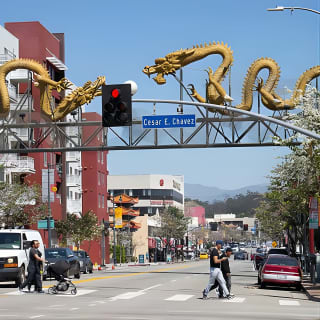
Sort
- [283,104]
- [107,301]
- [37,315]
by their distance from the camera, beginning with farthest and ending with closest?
1. [283,104]
2. [107,301]
3. [37,315]

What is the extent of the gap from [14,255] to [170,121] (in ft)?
30.4

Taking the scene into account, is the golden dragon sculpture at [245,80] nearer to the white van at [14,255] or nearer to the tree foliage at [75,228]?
the white van at [14,255]

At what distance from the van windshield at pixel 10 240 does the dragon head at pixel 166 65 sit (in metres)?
11.2

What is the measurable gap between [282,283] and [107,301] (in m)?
12.0

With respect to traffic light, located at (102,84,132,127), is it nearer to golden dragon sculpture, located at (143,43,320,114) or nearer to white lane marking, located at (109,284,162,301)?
white lane marking, located at (109,284,162,301)

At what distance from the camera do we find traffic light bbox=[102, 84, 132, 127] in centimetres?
2577

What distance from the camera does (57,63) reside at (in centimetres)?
7788

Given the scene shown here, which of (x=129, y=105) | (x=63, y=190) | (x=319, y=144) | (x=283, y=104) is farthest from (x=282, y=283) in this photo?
(x=63, y=190)

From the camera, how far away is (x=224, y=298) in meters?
26.5

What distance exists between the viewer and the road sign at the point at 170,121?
1406 inches

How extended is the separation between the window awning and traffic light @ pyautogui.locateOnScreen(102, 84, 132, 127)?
5120 cm

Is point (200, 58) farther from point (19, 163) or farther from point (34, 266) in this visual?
point (19, 163)

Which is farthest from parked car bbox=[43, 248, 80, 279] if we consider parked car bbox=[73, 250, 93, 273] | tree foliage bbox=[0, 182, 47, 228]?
tree foliage bbox=[0, 182, 47, 228]

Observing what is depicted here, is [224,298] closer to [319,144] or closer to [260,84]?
[319,144]
